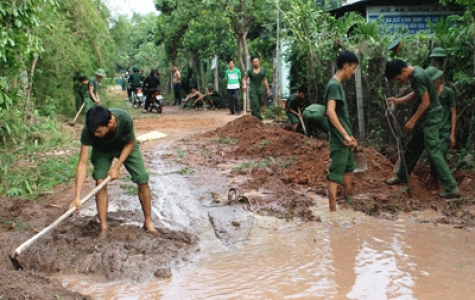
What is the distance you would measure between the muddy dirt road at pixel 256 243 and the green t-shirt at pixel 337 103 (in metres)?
0.86

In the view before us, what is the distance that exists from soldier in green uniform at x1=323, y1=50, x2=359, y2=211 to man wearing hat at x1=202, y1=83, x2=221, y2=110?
1551cm

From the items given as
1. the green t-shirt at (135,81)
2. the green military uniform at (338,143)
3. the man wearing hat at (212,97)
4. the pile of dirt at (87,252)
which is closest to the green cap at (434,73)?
the green military uniform at (338,143)

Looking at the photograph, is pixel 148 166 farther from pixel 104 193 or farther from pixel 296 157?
pixel 104 193

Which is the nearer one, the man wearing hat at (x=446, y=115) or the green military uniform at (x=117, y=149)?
the green military uniform at (x=117, y=149)

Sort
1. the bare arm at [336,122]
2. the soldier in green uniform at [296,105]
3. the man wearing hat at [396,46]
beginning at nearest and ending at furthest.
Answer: the bare arm at [336,122] < the man wearing hat at [396,46] < the soldier in green uniform at [296,105]

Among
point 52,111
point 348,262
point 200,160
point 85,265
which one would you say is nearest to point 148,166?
point 200,160

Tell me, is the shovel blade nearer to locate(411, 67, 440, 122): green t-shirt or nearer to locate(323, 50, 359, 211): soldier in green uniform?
locate(323, 50, 359, 211): soldier in green uniform

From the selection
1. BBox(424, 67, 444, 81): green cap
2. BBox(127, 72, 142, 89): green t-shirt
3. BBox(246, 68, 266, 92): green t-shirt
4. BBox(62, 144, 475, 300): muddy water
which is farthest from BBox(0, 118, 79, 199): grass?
BBox(127, 72, 142, 89): green t-shirt

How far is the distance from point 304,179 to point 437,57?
2.33 metres

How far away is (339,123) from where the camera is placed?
5.50 m

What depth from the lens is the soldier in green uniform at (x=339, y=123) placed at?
216 inches

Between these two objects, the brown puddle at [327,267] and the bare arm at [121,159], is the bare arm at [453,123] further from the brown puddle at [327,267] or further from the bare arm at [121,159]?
the bare arm at [121,159]

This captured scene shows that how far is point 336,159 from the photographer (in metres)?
5.65

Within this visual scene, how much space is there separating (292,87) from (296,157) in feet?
11.8
